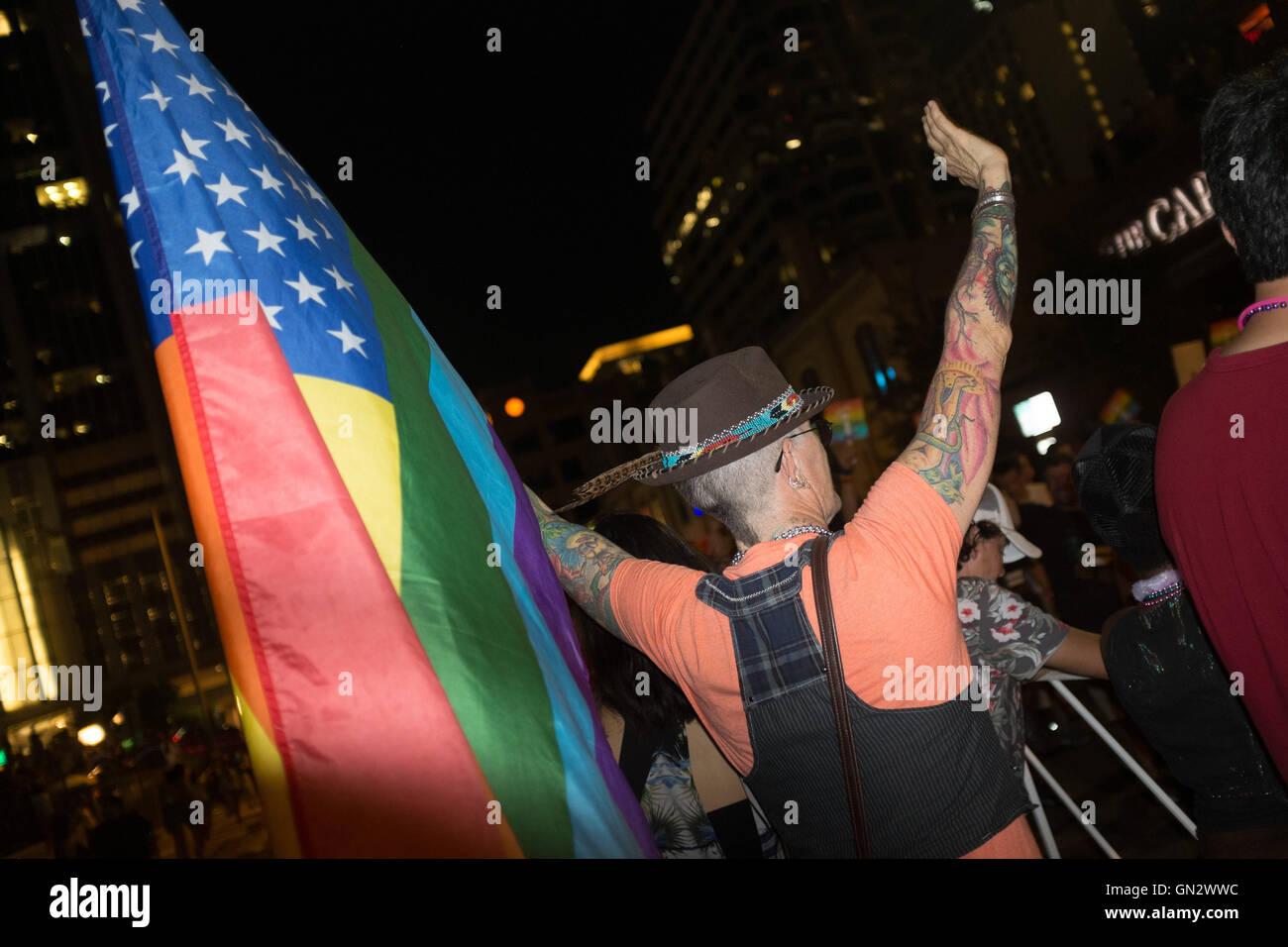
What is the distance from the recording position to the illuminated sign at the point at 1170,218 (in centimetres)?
1358

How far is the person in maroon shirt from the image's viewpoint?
4.61 ft

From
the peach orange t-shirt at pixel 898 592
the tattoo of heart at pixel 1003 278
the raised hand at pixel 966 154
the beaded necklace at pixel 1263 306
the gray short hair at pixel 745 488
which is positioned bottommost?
the peach orange t-shirt at pixel 898 592

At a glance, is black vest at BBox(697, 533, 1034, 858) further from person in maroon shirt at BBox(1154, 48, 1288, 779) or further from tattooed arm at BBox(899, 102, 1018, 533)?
person in maroon shirt at BBox(1154, 48, 1288, 779)

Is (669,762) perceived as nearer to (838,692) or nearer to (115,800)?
(838,692)

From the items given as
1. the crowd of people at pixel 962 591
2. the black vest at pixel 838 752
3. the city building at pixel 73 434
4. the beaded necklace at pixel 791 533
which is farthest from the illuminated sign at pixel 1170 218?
the city building at pixel 73 434

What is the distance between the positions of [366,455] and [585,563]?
780 millimetres

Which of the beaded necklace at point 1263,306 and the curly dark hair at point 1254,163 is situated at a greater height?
the curly dark hair at point 1254,163

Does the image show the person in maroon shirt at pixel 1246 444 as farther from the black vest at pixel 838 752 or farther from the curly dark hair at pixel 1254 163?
the black vest at pixel 838 752

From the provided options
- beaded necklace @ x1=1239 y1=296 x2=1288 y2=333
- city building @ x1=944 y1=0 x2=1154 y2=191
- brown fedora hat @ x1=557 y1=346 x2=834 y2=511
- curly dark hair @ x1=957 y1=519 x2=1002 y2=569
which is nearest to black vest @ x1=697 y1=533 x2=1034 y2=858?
brown fedora hat @ x1=557 y1=346 x2=834 y2=511

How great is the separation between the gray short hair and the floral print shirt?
0.67 metres

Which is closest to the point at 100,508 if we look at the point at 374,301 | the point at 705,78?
the point at 374,301

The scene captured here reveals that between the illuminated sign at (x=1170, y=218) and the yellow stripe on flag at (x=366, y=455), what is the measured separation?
14.4 metres

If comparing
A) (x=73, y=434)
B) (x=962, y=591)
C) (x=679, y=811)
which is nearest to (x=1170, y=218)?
(x=962, y=591)
